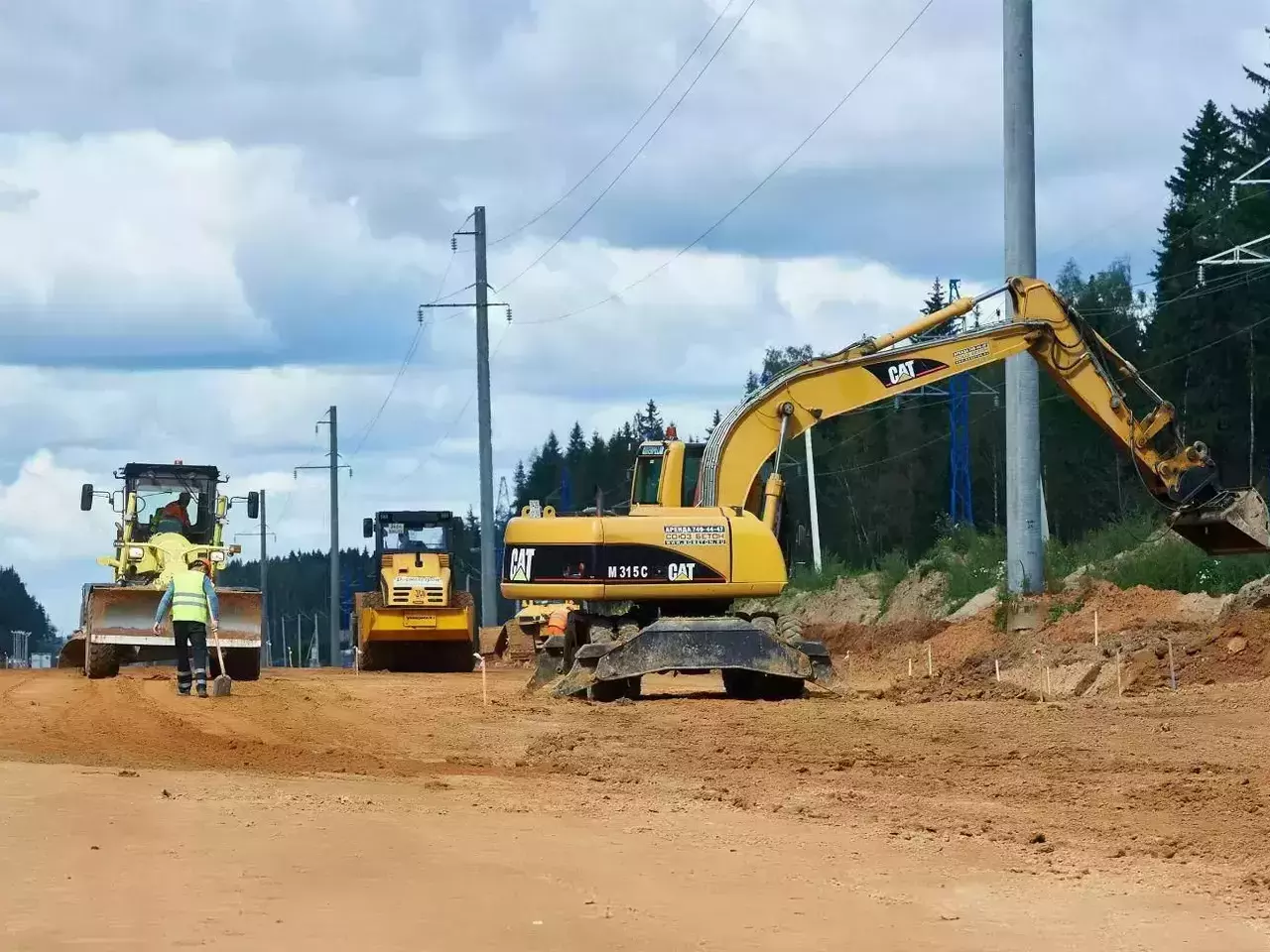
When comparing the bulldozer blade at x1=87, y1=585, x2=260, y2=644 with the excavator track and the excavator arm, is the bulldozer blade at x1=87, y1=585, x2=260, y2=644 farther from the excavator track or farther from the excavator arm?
the excavator arm

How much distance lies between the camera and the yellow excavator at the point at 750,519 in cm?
2155

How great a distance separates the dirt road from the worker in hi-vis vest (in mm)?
4416

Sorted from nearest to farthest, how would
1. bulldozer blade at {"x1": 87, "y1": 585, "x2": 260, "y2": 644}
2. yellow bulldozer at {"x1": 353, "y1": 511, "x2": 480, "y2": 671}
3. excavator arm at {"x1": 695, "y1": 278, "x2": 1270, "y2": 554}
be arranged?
excavator arm at {"x1": 695, "y1": 278, "x2": 1270, "y2": 554}, bulldozer blade at {"x1": 87, "y1": 585, "x2": 260, "y2": 644}, yellow bulldozer at {"x1": 353, "y1": 511, "x2": 480, "y2": 671}

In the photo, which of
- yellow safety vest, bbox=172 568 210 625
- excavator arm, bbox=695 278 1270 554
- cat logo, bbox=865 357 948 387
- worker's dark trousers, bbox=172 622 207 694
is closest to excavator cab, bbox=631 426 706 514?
excavator arm, bbox=695 278 1270 554

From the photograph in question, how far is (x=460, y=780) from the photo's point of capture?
46.4 feet

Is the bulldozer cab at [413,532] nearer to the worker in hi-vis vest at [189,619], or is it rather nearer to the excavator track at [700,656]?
the worker in hi-vis vest at [189,619]

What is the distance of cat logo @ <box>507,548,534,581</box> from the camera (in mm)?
22031

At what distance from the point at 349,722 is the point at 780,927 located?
12.3 m

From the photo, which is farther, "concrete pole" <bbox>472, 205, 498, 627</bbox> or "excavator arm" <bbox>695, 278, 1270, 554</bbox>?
"concrete pole" <bbox>472, 205, 498, 627</bbox>

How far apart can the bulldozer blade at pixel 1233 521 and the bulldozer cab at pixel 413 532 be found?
65.1 feet

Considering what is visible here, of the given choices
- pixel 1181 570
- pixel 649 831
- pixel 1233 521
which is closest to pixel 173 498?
→ pixel 1181 570

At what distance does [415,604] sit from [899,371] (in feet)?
55.6

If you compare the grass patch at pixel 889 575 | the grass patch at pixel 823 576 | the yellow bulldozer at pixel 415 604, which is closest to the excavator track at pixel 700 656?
the yellow bulldozer at pixel 415 604

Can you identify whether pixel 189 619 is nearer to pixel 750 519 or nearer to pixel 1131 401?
pixel 750 519
